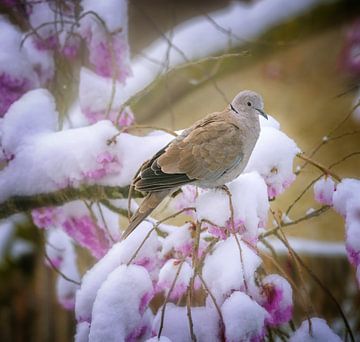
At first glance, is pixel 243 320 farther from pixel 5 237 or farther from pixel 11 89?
pixel 5 237

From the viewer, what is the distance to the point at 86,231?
2.16 ft

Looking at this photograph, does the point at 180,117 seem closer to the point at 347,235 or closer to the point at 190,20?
the point at 190,20

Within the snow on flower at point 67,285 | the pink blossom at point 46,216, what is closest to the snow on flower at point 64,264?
the snow on flower at point 67,285

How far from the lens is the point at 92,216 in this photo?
62 cm

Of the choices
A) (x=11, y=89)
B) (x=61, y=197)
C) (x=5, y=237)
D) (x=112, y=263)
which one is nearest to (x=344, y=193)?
(x=112, y=263)

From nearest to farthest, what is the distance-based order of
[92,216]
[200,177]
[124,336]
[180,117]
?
[124,336] → [200,177] → [92,216] → [180,117]

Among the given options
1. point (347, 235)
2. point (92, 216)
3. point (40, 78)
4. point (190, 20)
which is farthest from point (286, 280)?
point (190, 20)

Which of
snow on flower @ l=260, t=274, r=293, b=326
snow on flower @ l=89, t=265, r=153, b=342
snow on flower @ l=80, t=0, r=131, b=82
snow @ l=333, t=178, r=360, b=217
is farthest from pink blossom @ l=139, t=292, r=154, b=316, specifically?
snow on flower @ l=80, t=0, r=131, b=82

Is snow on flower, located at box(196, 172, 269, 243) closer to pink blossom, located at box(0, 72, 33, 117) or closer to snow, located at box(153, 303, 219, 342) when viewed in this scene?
snow, located at box(153, 303, 219, 342)

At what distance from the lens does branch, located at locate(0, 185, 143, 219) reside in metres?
0.57

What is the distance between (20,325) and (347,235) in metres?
1.08

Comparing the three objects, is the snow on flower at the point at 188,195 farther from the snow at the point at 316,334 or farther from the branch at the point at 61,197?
the snow at the point at 316,334

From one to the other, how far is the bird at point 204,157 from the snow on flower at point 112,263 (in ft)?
0.08

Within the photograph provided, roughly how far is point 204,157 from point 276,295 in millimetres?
173
